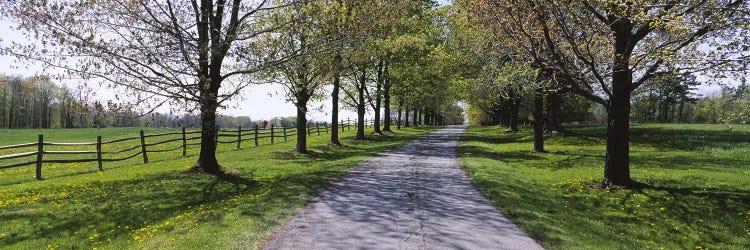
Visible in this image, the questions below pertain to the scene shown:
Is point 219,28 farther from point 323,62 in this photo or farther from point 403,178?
point 403,178

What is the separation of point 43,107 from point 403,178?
98.9 metres

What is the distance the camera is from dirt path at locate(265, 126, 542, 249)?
6613 millimetres

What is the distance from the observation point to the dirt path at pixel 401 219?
6613mm

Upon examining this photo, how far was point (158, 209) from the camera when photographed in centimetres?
941

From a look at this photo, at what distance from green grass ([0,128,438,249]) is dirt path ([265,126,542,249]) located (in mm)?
528

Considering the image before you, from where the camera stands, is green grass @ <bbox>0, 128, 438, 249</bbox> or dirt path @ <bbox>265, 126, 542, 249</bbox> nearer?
→ dirt path @ <bbox>265, 126, 542, 249</bbox>

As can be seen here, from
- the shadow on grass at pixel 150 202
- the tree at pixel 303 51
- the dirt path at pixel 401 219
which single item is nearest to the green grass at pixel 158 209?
the shadow on grass at pixel 150 202

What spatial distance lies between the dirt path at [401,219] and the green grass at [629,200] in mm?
572

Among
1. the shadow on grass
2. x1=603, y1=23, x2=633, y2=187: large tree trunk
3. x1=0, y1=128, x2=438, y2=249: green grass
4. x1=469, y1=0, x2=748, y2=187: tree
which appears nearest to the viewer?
x1=0, y1=128, x2=438, y2=249: green grass

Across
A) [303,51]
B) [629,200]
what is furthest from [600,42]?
[303,51]

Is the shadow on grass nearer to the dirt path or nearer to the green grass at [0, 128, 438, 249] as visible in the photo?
the green grass at [0, 128, 438, 249]

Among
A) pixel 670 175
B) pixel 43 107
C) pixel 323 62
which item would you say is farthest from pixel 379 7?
pixel 43 107

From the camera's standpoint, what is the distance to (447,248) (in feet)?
20.7

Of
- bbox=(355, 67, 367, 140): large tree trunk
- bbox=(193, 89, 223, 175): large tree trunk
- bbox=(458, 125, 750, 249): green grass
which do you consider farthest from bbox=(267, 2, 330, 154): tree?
bbox=(355, 67, 367, 140): large tree trunk
